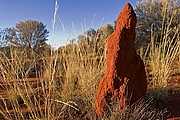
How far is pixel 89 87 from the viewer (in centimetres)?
470

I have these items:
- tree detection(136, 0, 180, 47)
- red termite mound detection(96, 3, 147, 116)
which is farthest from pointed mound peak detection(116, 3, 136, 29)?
tree detection(136, 0, 180, 47)

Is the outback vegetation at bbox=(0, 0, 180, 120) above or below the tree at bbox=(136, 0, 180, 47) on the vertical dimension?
below

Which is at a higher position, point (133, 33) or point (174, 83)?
point (133, 33)

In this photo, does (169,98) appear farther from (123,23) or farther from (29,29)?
(29,29)

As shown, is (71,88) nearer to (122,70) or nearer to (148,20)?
(122,70)

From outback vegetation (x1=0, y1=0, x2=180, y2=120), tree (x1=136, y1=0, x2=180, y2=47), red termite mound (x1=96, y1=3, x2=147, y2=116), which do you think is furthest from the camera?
tree (x1=136, y1=0, x2=180, y2=47)

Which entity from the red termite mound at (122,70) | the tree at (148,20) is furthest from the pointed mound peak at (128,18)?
the tree at (148,20)

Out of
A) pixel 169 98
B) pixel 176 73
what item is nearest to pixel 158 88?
pixel 169 98

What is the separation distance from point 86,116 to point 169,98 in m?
1.94

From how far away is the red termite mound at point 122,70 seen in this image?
3666mm

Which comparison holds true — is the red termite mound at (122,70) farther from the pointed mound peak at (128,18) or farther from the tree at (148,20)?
the tree at (148,20)

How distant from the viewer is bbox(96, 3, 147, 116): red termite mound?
3666 mm

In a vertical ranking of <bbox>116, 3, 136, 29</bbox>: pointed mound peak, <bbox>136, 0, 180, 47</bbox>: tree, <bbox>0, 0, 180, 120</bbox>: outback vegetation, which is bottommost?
<bbox>0, 0, 180, 120</bbox>: outback vegetation

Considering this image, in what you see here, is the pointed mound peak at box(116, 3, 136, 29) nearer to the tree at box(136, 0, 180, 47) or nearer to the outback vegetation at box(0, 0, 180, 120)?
the outback vegetation at box(0, 0, 180, 120)
